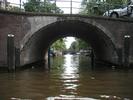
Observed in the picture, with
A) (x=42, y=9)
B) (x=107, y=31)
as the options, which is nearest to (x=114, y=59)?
(x=107, y=31)

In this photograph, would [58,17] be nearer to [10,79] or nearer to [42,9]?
[42,9]

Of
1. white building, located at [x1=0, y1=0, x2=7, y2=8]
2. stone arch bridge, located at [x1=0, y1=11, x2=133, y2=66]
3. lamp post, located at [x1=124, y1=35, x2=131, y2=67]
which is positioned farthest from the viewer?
lamp post, located at [x1=124, y1=35, x2=131, y2=67]

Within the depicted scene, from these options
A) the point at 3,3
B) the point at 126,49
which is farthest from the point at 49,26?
the point at 126,49

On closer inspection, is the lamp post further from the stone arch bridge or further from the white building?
the white building

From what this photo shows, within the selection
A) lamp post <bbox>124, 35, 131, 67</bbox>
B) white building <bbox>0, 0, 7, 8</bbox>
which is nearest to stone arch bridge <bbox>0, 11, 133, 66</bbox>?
lamp post <bbox>124, 35, 131, 67</bbox>

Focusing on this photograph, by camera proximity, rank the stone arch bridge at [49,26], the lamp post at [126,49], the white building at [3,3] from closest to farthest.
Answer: the stone arch bridge at [49,26] → the white building at [3,3] → the lamp post at [126,49]

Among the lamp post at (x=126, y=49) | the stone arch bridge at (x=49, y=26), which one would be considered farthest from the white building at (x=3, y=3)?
the lamp post at (x=126, y=49)

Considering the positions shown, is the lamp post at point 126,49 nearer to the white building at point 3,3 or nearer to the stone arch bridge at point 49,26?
the stone arch bridge at point 49,26

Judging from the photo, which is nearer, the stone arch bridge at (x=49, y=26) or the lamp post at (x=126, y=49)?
the stone arch bridge at (x=49, y=26)

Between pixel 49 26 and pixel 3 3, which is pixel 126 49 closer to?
pixel 49 26

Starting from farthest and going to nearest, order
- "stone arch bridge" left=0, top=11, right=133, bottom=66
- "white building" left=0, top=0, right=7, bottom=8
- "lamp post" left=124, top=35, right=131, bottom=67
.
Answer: "lamp post" left=124, top=35, right=131, bottom=67
"white building" left=0, top=0, right=7, bottom=8
"stone arch bridge" left=0, top=11, right=133, bottom=66

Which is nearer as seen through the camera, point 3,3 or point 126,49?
point 3,3

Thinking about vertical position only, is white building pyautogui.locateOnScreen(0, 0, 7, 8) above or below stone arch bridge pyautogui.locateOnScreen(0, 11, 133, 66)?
above

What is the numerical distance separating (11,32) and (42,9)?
18.2ft
